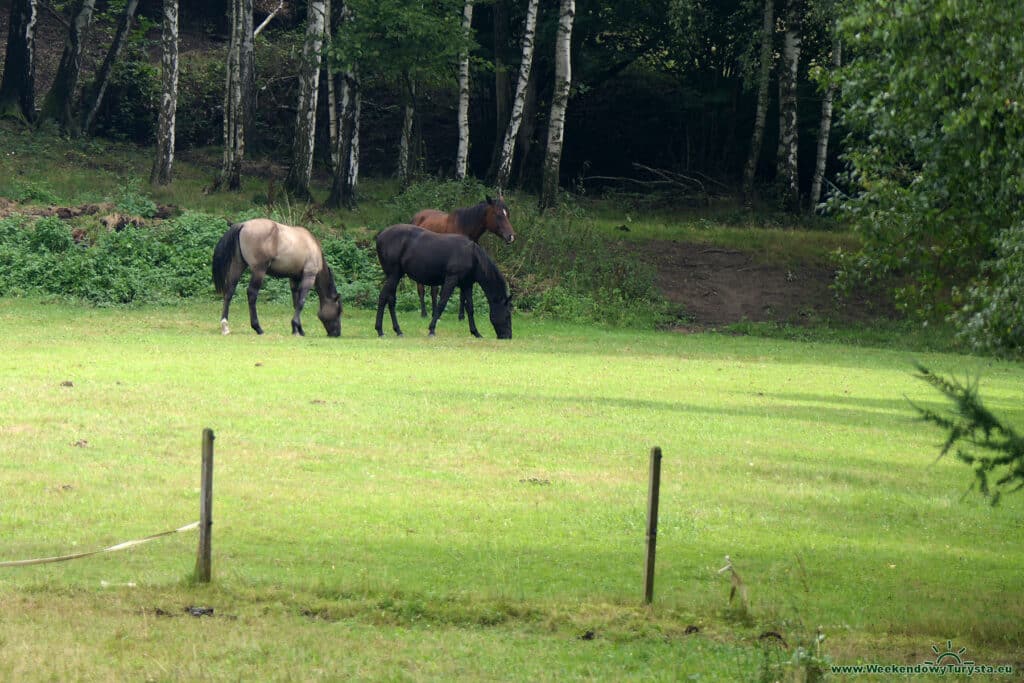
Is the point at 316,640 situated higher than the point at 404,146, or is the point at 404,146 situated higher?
the point at 404,146

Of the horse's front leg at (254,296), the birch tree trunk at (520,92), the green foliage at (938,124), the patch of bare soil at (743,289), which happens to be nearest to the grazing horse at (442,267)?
the horse's front leg at (254,296)

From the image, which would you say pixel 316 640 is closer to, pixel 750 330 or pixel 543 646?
pixel 543 646

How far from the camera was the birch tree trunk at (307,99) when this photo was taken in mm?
40469

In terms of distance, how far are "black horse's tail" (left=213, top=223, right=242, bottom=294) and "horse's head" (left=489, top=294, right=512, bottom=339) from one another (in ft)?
17.3

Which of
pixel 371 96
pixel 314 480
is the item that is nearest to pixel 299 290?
pixel 314 480

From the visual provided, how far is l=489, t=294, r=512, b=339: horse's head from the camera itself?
2802 centimetres

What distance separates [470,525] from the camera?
1221 cm

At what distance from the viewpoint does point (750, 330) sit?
3375 cm

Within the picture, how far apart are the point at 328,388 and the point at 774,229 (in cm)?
2393

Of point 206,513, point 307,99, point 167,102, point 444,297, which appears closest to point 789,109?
point 307,99

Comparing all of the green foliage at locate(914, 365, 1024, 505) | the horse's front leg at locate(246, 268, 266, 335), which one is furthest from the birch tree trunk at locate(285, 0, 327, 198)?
the green foliage at locate(914, 365, 1024, 505)

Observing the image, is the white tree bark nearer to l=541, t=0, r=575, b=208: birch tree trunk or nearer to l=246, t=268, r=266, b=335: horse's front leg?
l=541, t=0, r=575, b=208: birch tree trunk

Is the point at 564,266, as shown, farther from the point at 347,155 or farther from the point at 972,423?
the point at 972,423

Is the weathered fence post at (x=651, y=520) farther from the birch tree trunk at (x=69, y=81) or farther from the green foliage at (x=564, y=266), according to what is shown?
the birch tree trunk at (x=69, y=81)
